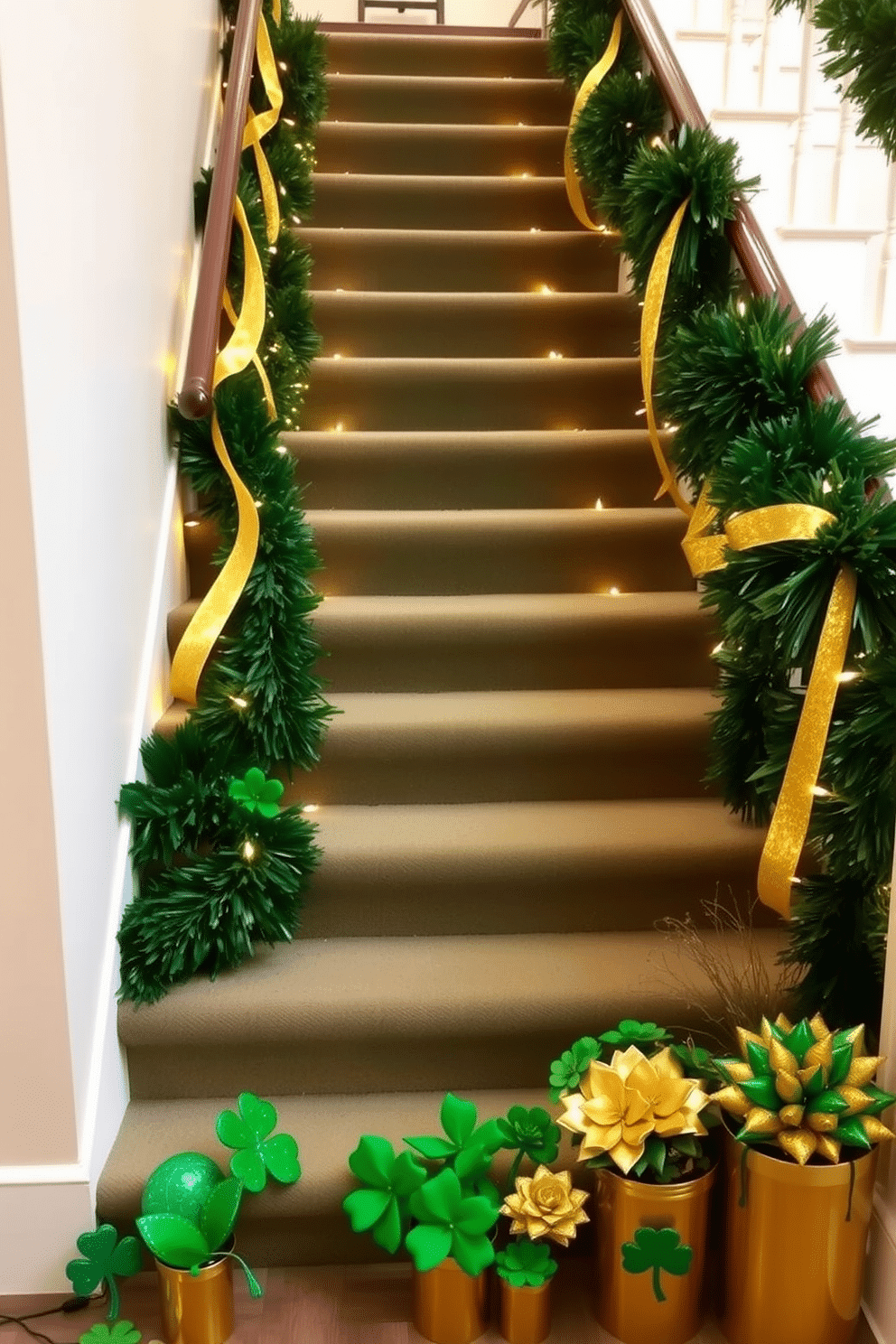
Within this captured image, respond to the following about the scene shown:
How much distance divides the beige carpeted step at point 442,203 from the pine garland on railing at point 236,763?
4.15 ft

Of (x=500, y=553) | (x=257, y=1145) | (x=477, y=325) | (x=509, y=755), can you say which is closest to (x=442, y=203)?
(x=477, y=325)

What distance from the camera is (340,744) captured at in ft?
6.89

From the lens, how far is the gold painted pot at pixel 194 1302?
1.46m

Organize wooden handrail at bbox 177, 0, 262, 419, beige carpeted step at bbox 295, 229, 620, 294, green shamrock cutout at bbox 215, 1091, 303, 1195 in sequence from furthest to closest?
1. beige carpeted step at bbox 295, 229, 620, 294
2. wooden handrail at bbox 177, 0, 262, 419
3. green shamrock cutout at bbox 215, 1091, 303, 1195

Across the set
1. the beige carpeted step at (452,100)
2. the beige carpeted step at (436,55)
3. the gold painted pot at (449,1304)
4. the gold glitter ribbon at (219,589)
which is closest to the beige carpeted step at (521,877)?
the gold glitter ribbon at (219,589)

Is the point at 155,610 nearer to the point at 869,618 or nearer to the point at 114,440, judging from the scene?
the point at 114,440

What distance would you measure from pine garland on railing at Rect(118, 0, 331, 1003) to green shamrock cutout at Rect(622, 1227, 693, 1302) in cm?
74

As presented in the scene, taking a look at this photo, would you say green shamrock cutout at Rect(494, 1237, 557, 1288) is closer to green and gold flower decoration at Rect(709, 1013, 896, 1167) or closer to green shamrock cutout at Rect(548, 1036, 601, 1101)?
green shamrock cutout at Rect(548, 1036, 601, 1101)

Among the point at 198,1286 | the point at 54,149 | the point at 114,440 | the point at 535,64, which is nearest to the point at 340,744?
the point at 114,440

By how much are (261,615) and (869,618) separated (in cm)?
105

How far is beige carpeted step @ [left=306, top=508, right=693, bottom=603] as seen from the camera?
8.06 ft

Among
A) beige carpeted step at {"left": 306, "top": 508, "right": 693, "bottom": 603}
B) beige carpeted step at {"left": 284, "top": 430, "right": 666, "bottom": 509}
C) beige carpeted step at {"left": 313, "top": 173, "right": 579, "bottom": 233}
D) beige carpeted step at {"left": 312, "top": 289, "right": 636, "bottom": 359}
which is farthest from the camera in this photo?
beige carpeted step at {"left": 313, "top": 173, "right": 579, "bottom": 233}

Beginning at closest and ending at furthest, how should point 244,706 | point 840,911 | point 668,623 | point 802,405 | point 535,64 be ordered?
1. point 840,911
2. point 802,405
3. point 244,706
4. point 668,623
5. point 535,64

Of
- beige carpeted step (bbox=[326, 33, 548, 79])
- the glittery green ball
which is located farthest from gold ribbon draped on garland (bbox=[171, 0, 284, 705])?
beige carpeted step (bbox=[326, 33, 548, 79])
